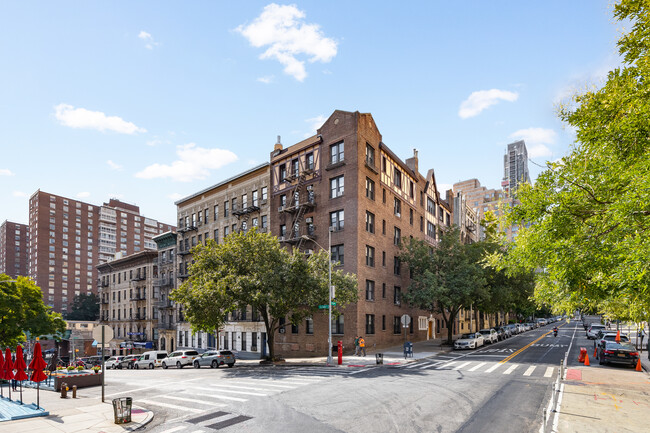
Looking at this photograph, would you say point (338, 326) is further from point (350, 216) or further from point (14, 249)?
point (14, 249)

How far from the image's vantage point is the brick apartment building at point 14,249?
15125 cm

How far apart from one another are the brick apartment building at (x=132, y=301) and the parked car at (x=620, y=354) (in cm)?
5807

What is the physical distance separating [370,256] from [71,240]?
4983 inches

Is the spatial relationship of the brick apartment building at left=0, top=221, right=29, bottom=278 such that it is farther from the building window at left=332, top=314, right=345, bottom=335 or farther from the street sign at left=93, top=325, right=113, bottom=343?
the street sign at left=93, top=325, right=113, bottom=343

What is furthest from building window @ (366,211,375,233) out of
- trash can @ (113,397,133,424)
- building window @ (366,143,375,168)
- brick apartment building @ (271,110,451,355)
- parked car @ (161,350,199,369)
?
trash can @ (113,397,133,424)

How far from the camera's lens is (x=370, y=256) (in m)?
42.9

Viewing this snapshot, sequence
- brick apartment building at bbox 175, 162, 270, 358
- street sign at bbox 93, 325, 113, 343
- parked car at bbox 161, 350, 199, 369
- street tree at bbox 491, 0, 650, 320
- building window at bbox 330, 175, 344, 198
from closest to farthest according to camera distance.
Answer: street tree at bbox 491, 0, 650, 320 < street sign at bbox 93, 325, 113, 343 < parked car at bbox 161, 350, 199, 369 < building window at bbox 330, 175, 344, 198 < brick apartment building at bbox 175, 162, 270, 358

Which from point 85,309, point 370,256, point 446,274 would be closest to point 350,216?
point 370,256

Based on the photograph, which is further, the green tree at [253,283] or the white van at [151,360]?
the white van at [151,360]

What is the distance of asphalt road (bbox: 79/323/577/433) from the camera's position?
41.4ft

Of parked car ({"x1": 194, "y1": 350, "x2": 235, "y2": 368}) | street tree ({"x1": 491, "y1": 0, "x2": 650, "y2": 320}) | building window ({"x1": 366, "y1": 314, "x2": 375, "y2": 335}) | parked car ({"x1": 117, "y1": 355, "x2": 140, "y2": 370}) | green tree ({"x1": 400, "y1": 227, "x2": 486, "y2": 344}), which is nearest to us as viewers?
street tree ({"x1": 491, "y1": 0, "x2": 650, "y2": 320})

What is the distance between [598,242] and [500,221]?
3.52m

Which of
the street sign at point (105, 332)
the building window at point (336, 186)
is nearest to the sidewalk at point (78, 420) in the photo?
the street sign at point (105, 332)

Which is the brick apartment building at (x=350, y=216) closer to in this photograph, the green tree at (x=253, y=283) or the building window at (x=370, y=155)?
the building window at (x=370, y=155)
